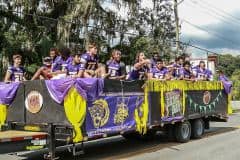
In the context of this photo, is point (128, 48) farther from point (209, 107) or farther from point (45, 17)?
point (209, 107)

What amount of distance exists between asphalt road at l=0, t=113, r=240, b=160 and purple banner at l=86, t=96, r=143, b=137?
0.87m

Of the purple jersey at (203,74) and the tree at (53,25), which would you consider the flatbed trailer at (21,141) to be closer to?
the purple jersey at (203,74)

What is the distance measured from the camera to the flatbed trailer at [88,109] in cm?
1020

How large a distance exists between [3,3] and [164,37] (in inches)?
527

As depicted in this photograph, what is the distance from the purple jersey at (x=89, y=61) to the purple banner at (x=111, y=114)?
3.28 ft

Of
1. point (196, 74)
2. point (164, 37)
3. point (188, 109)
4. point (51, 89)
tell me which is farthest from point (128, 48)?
point (51, 89)

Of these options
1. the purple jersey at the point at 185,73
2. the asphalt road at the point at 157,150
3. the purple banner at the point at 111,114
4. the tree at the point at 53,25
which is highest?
the tree at the point at 53,25

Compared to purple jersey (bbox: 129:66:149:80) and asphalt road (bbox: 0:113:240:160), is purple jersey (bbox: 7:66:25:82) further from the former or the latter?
purple jersey (bbox: 129:66:149:80)

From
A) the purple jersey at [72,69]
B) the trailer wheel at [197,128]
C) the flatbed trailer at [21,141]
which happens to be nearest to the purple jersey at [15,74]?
the purple jersey at [72,69]

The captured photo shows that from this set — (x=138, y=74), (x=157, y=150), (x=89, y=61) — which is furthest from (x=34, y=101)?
(x=157, y=150)

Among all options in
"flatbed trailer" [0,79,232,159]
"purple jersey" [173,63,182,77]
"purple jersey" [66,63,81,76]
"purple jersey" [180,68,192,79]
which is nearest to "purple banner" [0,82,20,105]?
"flatbed trailer" [0,79,232,159]

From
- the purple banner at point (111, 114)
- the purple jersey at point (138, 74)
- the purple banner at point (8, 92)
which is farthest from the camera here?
the purple jersey at point (138, 74)

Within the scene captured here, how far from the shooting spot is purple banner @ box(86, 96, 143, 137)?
1062cm

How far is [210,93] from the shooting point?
55.7 ft
